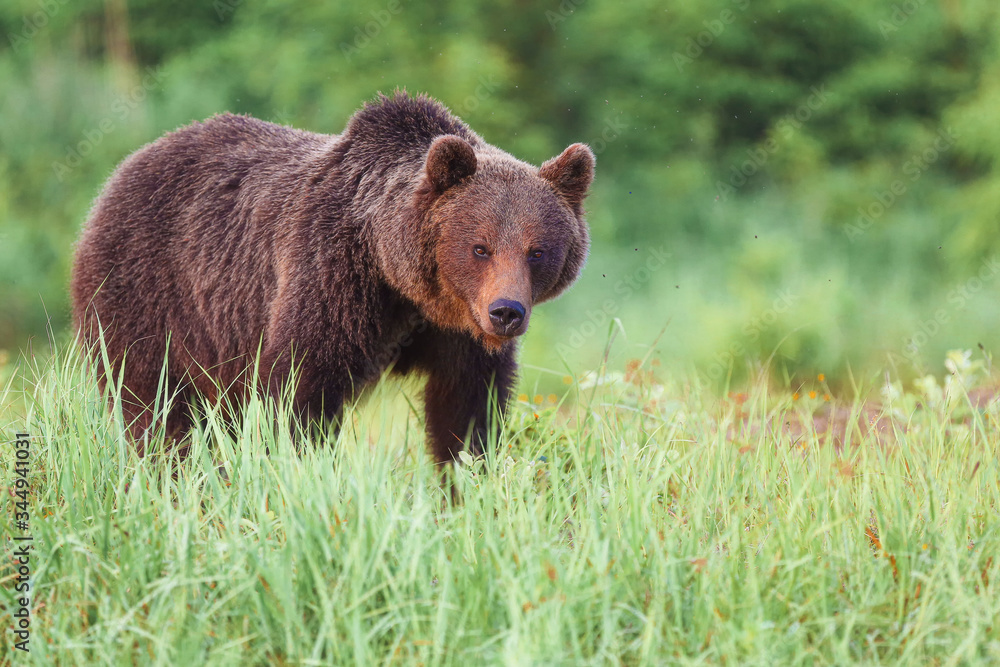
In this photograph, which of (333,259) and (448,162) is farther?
(333,259)

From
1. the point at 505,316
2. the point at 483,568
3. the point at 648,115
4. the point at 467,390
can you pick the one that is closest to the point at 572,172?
the point at 505,316

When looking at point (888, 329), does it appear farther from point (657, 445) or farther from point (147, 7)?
point (147, 7)

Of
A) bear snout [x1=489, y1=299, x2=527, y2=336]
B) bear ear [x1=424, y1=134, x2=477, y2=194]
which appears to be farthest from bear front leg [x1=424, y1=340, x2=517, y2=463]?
bear ear [x1=424, y1=134, x2=477, y2=194]

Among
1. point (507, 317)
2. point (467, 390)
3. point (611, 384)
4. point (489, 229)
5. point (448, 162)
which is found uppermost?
point (448, 162)

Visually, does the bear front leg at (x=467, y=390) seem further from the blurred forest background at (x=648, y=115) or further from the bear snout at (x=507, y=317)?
the blurred forest background at (x=648, y=115)

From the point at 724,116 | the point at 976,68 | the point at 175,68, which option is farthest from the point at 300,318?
the point at 976,68

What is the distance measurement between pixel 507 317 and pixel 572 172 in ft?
3.00

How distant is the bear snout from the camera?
4.30 m

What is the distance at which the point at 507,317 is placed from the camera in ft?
14.2

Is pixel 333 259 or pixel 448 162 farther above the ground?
pixel 448 162

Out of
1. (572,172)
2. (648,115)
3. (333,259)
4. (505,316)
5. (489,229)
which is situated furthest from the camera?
(648,115)

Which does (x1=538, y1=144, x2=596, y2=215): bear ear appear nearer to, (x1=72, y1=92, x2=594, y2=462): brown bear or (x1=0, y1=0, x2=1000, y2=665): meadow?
(x1=72, y1=92, x2=594, y2=462): brown bear

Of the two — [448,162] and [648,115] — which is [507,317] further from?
[648,115]

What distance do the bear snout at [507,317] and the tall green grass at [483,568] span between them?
2.08ft
